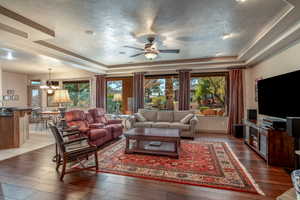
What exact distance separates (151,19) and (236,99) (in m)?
4.47

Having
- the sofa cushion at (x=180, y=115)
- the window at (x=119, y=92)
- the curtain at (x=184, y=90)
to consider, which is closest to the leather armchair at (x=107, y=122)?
the window at (x=119, y=92)

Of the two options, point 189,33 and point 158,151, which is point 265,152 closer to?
point 158,151

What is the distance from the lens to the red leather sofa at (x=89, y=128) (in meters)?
3.88

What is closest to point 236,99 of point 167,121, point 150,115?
point 167,121

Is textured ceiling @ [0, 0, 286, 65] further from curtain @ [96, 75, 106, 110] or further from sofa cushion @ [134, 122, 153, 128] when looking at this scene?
curtain @ [96, 75, 106, 110]

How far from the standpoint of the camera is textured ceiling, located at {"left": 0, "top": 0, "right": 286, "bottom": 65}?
2.40 meters

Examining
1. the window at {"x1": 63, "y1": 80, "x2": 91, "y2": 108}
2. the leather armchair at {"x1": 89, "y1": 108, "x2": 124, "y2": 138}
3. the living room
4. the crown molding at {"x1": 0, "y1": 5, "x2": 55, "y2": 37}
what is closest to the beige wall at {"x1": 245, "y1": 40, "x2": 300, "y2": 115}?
the living room

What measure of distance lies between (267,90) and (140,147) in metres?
3.40

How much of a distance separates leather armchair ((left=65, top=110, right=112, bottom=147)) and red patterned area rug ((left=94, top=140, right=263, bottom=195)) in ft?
1.21

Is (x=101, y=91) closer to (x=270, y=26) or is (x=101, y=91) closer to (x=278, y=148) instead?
(x=270, y=26)

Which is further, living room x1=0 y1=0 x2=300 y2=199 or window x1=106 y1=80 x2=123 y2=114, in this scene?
window x1=106 y1=80 x2=123 y2=114

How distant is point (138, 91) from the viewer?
6.70 m

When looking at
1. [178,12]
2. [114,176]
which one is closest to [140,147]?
[114,176]

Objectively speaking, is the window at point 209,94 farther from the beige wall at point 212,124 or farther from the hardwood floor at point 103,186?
the hardwood floor at point 103,186
